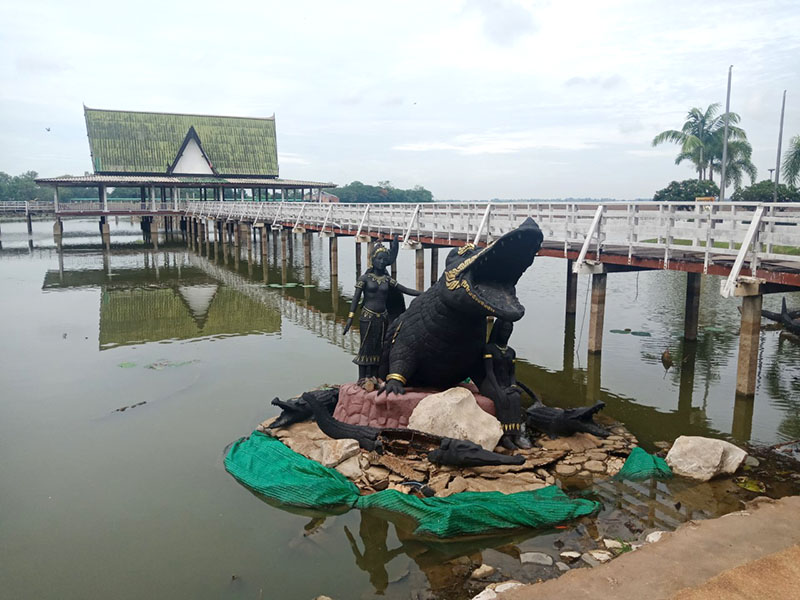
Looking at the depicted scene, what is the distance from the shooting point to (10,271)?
96.3 feet

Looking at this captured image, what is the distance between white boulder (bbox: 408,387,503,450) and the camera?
318 inches

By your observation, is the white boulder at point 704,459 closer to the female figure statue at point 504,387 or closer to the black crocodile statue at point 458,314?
the female figure statue at point 504,387

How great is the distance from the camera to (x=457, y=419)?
809 centimetres

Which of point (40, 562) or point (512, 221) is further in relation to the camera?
point (512, 221)

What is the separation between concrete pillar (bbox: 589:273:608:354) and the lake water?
52 centimetres

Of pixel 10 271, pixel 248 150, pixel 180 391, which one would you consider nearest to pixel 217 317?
pixel 180 391

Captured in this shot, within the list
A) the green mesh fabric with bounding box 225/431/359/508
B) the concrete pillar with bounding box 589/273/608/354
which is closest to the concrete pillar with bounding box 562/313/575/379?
the concrete pillar with bounding box 589/273/608/354

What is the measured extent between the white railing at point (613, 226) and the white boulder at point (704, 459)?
3.18 m

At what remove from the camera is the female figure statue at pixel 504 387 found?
8.57m

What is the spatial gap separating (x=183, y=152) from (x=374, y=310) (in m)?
42.2

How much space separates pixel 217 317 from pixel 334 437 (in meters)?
11.6

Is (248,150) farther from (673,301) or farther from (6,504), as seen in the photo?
(6,504)

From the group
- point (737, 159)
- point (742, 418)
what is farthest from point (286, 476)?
point (737, 159)

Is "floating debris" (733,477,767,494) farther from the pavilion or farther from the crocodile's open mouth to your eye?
the pavilion
